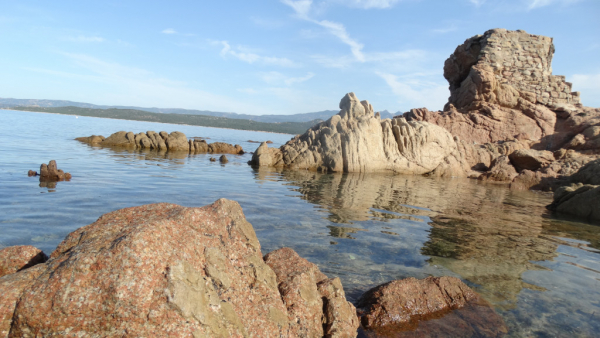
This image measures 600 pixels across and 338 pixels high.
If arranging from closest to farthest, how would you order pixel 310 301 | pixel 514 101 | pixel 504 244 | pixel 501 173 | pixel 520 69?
pixel 310 301, pixel 504 244, pixel 501 173, pixel 514 101, pixel 520 69

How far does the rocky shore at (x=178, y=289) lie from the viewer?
2559mm

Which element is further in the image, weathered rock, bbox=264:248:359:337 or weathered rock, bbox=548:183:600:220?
weathered rock, bbox=548:183:600:220

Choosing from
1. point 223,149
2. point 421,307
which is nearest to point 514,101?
point 223,149

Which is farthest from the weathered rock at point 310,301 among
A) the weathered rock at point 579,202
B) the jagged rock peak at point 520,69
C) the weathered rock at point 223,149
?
the weathered rock at point 223,149

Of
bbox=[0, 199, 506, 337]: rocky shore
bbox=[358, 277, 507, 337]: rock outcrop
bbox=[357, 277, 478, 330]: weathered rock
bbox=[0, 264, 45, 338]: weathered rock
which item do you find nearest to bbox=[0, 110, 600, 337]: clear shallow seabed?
bbox=[358, 277, 507, 337]: rock outcrop

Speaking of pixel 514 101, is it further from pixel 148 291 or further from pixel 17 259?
pixel 17 259

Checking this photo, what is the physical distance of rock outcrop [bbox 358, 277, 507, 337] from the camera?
4.54 m

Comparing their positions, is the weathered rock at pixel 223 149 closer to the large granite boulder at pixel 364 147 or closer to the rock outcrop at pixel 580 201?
the large granite boulder at pixel 364 147

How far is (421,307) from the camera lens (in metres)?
4.93

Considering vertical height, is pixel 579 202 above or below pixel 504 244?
above

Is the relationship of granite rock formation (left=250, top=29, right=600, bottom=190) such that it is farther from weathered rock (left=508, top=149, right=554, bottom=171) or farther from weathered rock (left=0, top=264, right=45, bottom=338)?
weathered rock (left=0, top=264, right=45, bottom=338)

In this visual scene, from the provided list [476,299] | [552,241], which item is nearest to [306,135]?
[552,241]

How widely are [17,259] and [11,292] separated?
1.30m

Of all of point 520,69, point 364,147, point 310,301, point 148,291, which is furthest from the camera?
point 520,69
